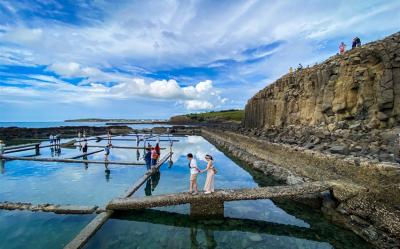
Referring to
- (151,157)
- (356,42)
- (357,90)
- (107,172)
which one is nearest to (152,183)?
(151,157)

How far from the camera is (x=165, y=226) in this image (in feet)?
30.2

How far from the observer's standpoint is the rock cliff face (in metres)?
18.0

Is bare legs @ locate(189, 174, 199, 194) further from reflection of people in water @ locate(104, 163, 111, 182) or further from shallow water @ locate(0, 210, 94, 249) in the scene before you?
reflection of people in water @ locate(104, 163, 111, 182)

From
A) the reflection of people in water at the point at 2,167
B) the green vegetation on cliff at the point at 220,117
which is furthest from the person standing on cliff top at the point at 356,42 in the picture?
the green vegetation on cliff at the point at 220,117

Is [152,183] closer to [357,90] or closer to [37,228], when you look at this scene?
[37,228]

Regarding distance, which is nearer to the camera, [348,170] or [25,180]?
[348,170]

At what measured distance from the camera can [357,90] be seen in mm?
20531

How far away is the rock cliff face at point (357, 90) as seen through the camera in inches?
709

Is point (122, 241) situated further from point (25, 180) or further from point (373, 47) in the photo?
point (373, 47)

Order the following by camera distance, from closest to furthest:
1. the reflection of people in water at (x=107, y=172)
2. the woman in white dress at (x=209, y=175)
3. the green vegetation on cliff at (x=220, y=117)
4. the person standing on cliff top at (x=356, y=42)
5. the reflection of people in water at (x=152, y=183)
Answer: the woman in white dress at (x=209, y=175) < the reflection of people in water at (x=152, y=183) < the reflection of people in water at (x=107, y=172) < the person standing on cliff top at (x=356, y=42) < the green vegetation on cliff at (x=220, y=117)

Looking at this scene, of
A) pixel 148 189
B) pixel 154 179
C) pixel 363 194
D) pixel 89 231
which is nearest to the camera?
pixel 89 231

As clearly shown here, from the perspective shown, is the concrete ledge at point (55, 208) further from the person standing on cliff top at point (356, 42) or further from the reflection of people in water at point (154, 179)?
the person standing on cliff top at point (356, 42)

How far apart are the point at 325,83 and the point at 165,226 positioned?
21.1m

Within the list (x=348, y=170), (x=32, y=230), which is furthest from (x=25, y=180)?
(x=348, y=170)
